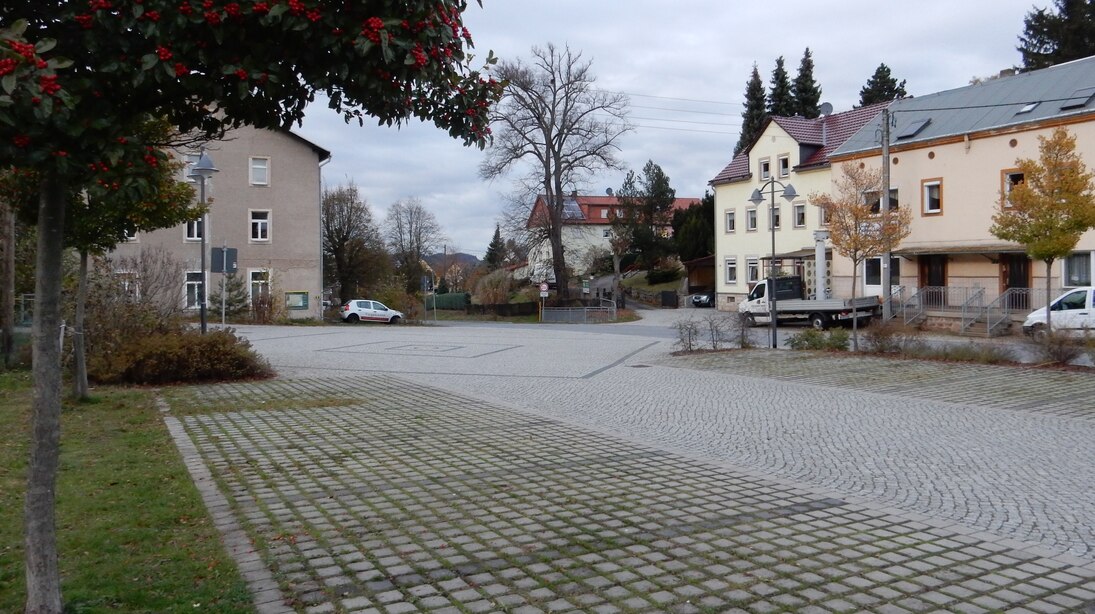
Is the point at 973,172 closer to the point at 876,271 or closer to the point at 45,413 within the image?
the point at 876,271

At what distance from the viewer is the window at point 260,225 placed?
151ft

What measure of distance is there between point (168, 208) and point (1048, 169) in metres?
21.3

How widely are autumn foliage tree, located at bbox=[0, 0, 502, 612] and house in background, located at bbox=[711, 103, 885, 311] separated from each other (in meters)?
41.3

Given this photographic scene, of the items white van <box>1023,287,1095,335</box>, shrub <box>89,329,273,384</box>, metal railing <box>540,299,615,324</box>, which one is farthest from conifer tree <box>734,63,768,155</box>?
shrub <box>89,329,273,384</box>

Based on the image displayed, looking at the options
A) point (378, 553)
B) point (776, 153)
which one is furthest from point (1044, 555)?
point (776, 153)

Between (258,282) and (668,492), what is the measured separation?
4146 cm

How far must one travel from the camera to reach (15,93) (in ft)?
10.6

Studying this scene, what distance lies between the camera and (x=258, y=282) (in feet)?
148

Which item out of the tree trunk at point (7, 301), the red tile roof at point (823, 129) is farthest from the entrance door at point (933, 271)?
the tree trunk at point (7, 301)

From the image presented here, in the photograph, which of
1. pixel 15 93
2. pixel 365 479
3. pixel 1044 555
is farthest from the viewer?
pixel 365 479

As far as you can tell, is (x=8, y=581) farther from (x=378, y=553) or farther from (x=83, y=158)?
(x=83, y=158)

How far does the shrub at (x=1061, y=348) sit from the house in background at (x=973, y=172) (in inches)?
560

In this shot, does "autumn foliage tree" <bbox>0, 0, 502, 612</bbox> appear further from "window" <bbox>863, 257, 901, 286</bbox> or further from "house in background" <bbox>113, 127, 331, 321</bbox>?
"house in background" <bbox>113, 127, 331, 321</bbox>

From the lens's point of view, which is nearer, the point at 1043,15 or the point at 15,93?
the point at 15,93
